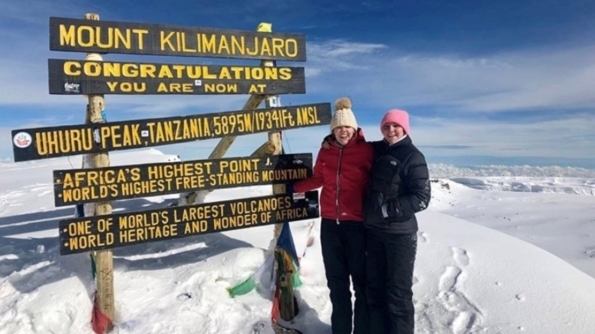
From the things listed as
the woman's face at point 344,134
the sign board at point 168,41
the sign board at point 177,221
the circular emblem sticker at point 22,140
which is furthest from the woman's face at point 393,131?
the circular emblem sticker at point 22,140

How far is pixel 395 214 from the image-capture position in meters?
3.46

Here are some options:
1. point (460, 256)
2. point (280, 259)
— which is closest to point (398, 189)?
point (280, 259)

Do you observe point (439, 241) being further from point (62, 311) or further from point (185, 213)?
Result: point (62, 311)

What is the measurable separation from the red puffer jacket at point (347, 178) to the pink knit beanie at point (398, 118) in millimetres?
397

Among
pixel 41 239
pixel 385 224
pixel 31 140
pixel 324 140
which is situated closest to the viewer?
pixel 385 224

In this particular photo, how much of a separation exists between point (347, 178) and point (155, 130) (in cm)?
216

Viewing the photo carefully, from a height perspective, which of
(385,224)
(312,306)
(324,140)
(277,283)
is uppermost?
(324,140)

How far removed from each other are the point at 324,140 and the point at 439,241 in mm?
3390

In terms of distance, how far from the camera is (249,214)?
4.84 metres

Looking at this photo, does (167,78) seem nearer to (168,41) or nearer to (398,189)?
(168,41)

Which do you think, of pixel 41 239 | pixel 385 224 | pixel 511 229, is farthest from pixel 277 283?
pixel 511 229

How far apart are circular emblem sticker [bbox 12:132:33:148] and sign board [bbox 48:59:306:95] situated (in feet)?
1.60

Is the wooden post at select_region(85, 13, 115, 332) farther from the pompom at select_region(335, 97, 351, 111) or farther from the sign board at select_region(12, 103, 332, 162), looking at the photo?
the pompom at select_region(335, 97, 351, 111)

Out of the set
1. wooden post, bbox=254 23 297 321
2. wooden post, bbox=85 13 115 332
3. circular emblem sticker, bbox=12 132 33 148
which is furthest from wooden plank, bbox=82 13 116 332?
wooden post, bbox=254 23 297 321
